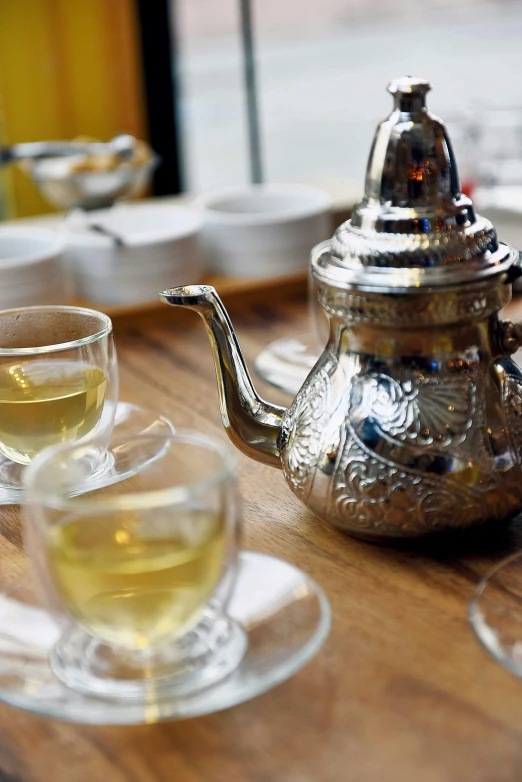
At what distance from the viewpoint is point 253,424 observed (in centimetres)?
65

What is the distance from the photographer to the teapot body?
21.7 inches

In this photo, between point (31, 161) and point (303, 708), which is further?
point (31, 161)

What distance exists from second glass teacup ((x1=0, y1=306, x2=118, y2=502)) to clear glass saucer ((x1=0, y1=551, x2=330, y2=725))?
0.52 ft

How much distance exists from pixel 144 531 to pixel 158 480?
0.07m

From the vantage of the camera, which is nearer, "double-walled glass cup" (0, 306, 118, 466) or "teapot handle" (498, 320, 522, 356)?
"teapot handle" (498, 320, 522, 356)

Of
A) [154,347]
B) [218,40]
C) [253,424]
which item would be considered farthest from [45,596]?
[218,40]

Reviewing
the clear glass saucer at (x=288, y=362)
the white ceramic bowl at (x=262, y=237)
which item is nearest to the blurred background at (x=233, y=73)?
the white ceramic bowl at (x=262, y=237)

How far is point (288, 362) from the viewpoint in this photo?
0.93 meters

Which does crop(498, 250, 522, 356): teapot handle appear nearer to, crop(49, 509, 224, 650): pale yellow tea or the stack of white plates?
crop(49, 509, 224, 650): pale yellow tea

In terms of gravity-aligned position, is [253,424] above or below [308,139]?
above

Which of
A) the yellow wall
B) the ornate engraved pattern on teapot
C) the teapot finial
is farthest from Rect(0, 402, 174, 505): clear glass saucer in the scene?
the yellow wall

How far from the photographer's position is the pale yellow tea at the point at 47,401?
2.25 feet

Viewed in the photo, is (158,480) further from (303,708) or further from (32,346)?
(32,346)

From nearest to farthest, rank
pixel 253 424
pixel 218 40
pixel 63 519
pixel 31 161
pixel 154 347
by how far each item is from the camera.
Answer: pixel 63 519 < pixel 253 424 < pixel 154 347 < pixel 31 161 < pixel 218 40
